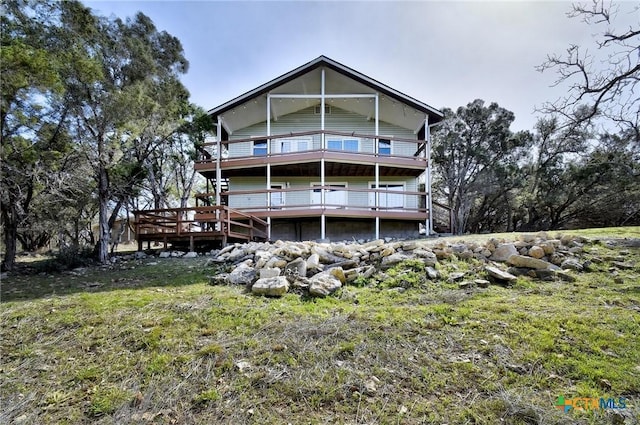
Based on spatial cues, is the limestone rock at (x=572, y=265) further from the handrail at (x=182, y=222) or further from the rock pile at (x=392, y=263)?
the handrail at (x=182, y=222)

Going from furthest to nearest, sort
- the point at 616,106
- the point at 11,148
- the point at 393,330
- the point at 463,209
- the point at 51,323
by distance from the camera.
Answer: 1. the point at 463,209
2. the point at 616,106
3. the point at 11,148
4. the point at 51,323
5. the point at 393,330

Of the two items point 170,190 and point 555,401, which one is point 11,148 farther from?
point 170,190

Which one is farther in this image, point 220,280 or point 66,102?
point 66,102

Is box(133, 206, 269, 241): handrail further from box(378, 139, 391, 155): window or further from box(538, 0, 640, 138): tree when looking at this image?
box(538, 0, 640, 138): tree

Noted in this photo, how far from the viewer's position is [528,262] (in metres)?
5.71

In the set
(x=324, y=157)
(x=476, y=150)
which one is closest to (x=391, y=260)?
(x=324, y=157)

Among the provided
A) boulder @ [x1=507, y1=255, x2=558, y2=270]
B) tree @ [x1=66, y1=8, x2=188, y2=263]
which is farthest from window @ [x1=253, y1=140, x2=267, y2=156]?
boulder @ [x1=507, y1=255, x2=558, y2=270]

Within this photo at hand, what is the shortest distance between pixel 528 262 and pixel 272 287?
4723 millimetres

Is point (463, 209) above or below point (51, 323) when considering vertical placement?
above

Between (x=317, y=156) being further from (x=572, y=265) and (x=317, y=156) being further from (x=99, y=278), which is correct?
(x=572, y=265)

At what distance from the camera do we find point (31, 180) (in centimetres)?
845

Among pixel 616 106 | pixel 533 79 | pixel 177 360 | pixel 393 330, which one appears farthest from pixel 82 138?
pixel 616 106

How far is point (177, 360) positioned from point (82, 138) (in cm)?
906

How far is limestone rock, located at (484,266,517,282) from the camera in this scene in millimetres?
5223
